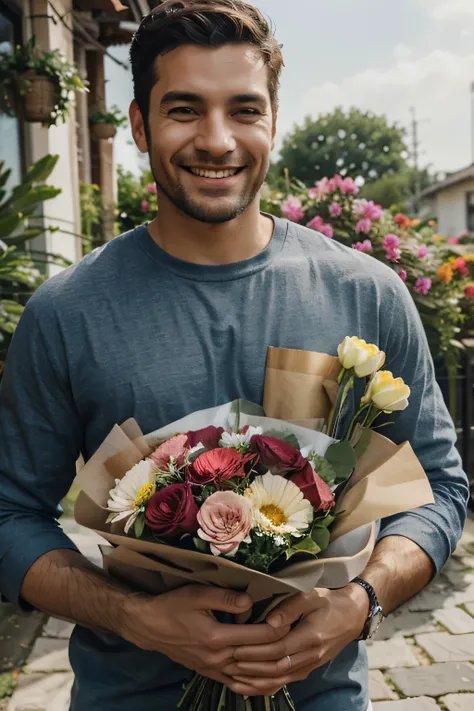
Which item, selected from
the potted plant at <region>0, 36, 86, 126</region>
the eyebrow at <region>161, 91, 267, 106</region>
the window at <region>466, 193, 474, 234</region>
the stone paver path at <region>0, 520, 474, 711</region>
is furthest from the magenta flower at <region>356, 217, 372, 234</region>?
the window at <region>466, 193, 474, 234</region>

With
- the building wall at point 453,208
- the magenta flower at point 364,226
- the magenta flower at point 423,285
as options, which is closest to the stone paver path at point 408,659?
the magenta flower at point 423,285

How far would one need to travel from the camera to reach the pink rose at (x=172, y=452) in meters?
1.29

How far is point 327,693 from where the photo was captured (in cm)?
151

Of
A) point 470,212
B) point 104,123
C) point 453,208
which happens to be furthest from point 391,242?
point 453,208

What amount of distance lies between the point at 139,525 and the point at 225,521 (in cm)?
15

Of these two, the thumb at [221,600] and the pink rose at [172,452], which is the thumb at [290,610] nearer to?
the thumb at [221,600]

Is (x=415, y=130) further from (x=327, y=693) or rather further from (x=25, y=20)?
(x=327, y=693)

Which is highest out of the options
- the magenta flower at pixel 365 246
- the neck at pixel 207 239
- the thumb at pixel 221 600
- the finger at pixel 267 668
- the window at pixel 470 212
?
the window at pixel 470 212

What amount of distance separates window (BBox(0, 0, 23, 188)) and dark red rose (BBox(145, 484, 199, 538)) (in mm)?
6055

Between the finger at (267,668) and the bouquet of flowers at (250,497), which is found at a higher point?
the bouquet of flowers at (250,497)

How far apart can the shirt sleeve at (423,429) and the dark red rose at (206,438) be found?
482 mm

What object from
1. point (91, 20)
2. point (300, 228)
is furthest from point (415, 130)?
point (300, 228)

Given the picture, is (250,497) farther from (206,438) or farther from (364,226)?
(364,226)

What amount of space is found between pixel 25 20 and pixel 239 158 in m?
6.40
